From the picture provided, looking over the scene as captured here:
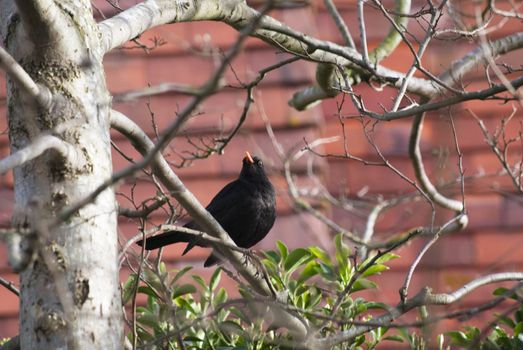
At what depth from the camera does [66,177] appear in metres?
2.42

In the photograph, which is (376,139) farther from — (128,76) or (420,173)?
(128,76)

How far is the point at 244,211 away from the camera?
5.25 meters

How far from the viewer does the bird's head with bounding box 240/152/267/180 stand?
512cm

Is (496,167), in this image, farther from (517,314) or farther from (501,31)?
(517,314)

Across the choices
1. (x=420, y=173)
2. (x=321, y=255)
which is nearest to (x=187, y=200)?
(x=321, y=255)

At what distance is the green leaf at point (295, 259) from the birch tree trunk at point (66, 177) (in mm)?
1014

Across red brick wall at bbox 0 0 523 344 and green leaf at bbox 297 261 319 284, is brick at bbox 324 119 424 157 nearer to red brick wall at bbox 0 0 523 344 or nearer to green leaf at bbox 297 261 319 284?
red brick wall at bbox 0 0 523 344

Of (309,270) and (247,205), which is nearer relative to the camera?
(309,270)

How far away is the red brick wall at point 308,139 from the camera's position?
4809mm

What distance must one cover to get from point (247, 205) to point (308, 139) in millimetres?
493

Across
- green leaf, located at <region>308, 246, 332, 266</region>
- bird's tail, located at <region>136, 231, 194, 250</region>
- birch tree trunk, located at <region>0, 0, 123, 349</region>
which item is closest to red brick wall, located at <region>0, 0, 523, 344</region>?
bird's tail, located at <region>136, 231, 194, 250</region>

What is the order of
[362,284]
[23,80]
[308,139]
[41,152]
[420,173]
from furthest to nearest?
[308,139] → [420,173] → [362,284] → [23,80] → [41,152]

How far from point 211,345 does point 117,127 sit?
0.80 meters

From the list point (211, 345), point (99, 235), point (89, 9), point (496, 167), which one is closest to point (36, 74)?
point (89, 9)
